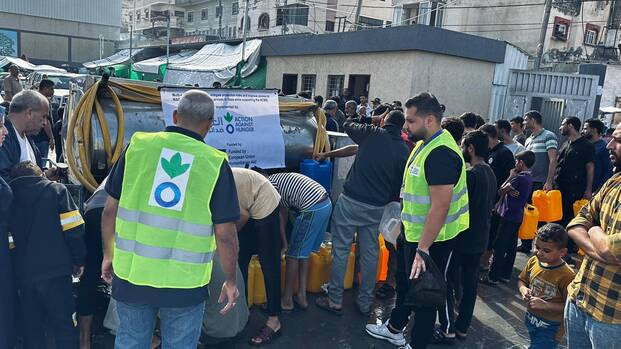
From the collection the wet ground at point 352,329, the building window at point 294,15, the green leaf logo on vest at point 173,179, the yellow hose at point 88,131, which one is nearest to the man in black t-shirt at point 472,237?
the wet ground at point 352,329

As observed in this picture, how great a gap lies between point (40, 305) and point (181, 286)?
4.01 ft

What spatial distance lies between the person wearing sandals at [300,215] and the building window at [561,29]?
23.2m

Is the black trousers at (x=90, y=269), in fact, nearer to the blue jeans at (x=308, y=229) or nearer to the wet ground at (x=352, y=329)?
the wet ground at (x=352, y=329)

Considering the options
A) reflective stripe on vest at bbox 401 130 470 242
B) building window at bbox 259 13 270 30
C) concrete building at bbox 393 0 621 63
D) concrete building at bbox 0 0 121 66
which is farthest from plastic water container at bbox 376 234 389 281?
concrete building at bbox 0 0 121 66

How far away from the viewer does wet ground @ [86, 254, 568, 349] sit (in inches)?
151

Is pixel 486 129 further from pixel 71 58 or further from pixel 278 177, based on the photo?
pixel 71 58

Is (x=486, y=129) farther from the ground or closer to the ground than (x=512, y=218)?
farther from the ground

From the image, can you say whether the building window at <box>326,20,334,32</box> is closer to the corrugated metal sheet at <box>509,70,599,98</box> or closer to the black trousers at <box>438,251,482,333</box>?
the corrugated metal sheet at <box>509,70,599,98</box>

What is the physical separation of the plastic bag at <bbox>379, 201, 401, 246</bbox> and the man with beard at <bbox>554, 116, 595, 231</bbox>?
328cm

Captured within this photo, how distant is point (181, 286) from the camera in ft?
7.68

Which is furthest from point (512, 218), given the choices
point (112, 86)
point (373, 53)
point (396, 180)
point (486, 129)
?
point (373, 53)

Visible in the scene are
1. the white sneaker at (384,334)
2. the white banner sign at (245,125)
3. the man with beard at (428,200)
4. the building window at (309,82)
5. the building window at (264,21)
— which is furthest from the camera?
the building window at (264,21)

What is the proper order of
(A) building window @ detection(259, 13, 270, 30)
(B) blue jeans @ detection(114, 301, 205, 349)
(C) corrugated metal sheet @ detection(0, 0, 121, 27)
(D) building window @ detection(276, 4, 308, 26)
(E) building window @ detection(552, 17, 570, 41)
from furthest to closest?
(C) corrugated metal sheet @ detection(0, 0, 121, 27), (A) building window @ detection(259, 13, 270, 30), (D) building window @ detection(276, 4, 308, 26), (E) building window @ detection(552, 17, 570, 41), (B) blue jeans @ detection(114, 301, 205, 349)

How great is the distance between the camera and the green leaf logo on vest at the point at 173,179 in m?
2.29
